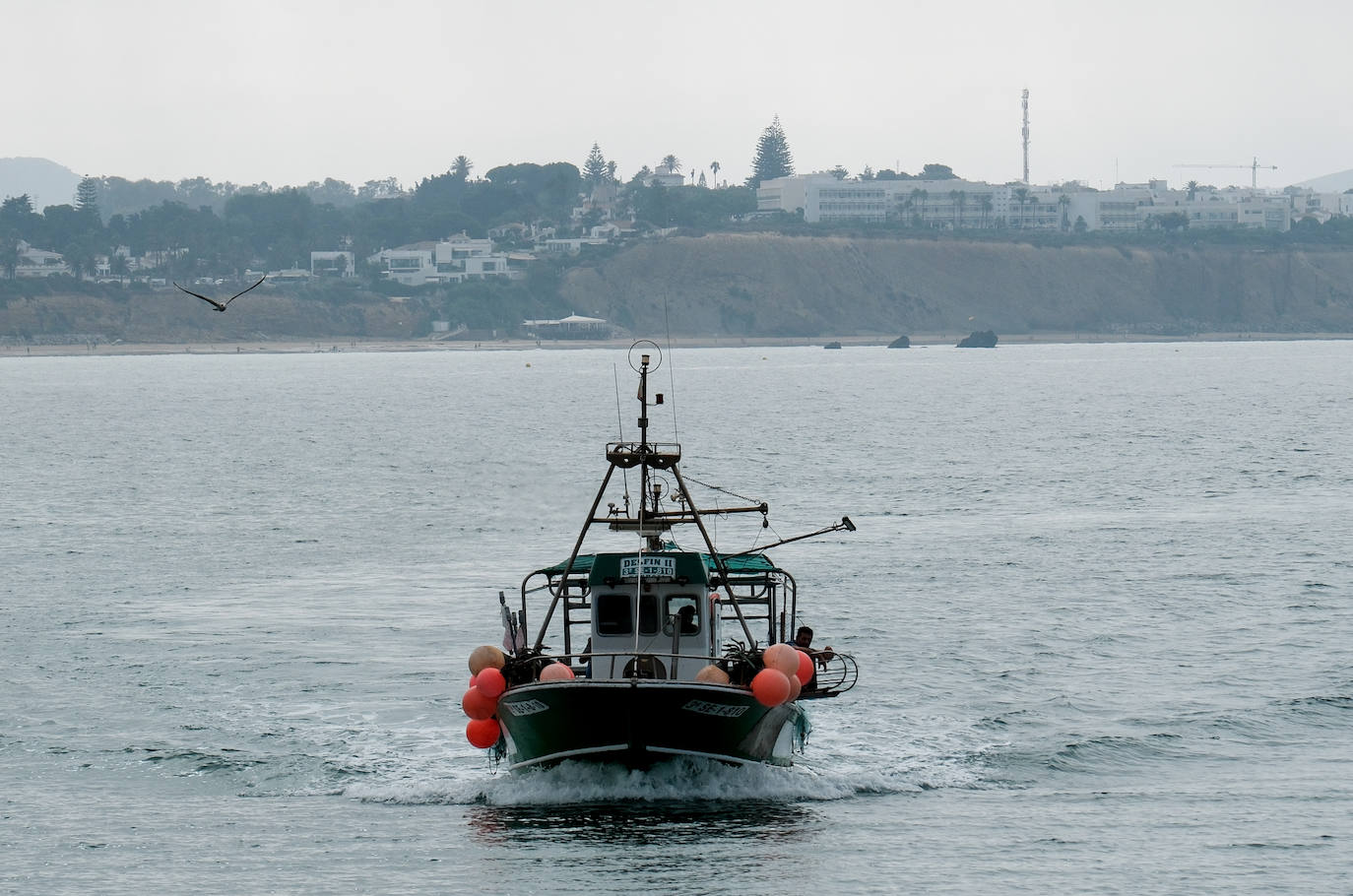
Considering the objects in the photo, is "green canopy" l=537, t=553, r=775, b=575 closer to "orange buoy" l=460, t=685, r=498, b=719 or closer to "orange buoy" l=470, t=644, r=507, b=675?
"orange buoy" l=470, t=644, r=507, b=675

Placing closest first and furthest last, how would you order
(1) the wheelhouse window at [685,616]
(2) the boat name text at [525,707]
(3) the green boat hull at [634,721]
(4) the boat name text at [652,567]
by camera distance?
(3) the green boat hull at [634,721] < (2) the boat name text at [525,707] < (4) the boat name text at [652,567] < (1) the wheelhouse window at [685,616]

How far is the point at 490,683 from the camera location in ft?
102

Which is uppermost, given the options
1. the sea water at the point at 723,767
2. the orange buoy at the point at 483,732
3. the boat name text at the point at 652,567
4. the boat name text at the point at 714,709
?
the boat name text at the point at 652,567

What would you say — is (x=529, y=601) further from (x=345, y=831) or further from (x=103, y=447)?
(x=103, y=447)

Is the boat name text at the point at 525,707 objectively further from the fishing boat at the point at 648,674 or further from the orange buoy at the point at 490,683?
the orange buoy at the point at 490,683

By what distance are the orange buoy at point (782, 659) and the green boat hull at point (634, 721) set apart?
70 cm

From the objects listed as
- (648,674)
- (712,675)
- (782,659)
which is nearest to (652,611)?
(648,674)

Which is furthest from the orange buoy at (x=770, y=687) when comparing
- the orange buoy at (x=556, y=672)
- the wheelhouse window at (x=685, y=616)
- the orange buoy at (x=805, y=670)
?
the orange buoy at (x=556, y=672)

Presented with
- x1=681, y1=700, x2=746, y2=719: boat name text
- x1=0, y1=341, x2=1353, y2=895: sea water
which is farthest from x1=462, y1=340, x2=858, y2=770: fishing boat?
x1=0, y1=341, x2=1353, y2=895: sea water

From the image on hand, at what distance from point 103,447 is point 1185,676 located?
85.0m

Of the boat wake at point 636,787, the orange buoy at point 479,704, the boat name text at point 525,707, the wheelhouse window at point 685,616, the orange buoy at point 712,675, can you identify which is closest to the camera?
the boat name text at point 525,707

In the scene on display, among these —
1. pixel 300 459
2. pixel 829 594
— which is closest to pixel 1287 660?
pixel 829 594

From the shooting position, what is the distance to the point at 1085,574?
188 ft

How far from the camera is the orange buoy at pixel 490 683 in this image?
1227 inches
